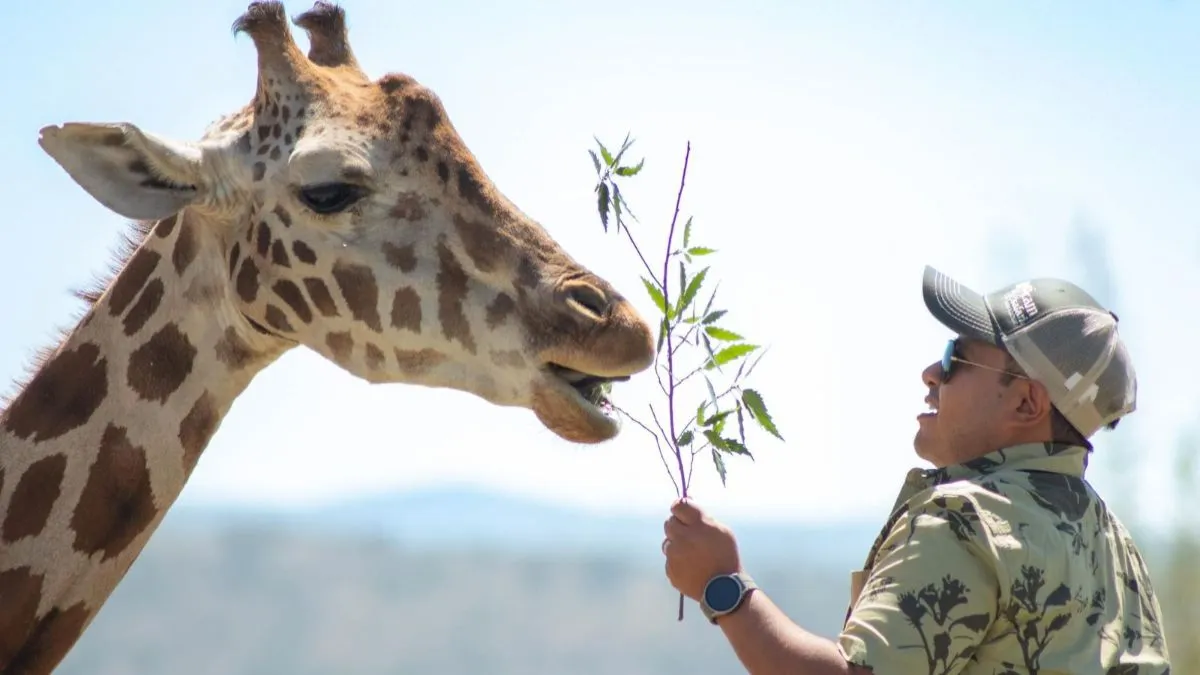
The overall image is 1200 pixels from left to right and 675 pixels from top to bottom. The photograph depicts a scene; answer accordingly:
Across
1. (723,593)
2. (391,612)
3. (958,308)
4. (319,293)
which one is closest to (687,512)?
(723,593)

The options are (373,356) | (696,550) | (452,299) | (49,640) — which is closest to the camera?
(696,550)

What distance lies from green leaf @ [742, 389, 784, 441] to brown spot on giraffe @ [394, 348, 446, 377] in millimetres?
1157

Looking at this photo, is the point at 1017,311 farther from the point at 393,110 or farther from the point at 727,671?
the point at 727,671

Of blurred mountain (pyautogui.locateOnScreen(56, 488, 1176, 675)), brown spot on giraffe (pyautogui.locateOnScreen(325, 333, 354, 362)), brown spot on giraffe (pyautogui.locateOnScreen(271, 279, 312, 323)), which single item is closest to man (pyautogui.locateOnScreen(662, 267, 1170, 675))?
brown spot on giraffe (pyautogui.locateOnScreen(325, 333, 354, 362))

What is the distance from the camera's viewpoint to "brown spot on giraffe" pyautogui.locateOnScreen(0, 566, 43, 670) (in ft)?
14.6

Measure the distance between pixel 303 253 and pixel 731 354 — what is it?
4.97ft

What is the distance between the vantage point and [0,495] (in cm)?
466

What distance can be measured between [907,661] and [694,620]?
271 ft

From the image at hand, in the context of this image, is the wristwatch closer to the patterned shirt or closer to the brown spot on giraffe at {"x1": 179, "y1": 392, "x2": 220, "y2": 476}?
the patterned shirt

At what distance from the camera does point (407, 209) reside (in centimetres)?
485

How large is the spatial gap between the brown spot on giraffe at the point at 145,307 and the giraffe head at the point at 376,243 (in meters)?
0.23

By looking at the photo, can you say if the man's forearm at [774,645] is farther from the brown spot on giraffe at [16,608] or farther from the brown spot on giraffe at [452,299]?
the brown spot on giraffe at [16,608]

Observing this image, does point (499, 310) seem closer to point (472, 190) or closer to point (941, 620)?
point (472, 190)

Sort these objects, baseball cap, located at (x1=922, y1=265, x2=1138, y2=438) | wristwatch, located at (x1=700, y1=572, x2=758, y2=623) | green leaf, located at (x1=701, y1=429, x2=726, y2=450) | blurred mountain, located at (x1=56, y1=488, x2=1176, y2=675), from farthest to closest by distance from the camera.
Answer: blurred mountain, located at (x1=56, y1=488, x2=1176, y2=675) < green leaf, located at (x1=701, y1=429, x2=726, y2=450) < baseball cap, located at (x1=922, y1=265, x2=1138, y2=438) < wristwatch, located at (x1=700, y1=572, x2=758, y2=623)
